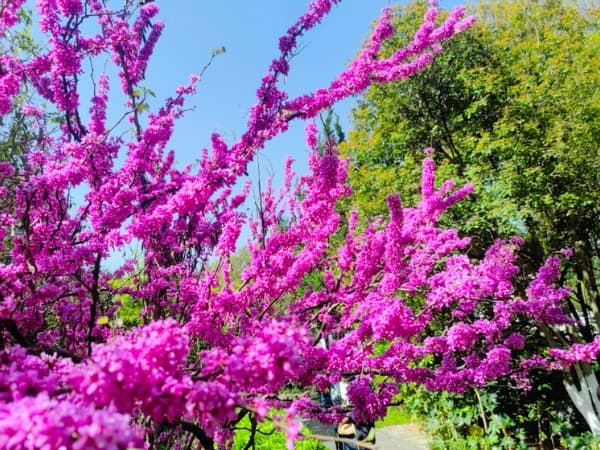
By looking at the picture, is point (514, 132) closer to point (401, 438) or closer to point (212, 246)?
point (212, 246)

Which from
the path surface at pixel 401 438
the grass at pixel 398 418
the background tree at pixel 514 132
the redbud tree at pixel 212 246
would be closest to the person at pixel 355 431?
the redbud tree at pixel 212 246

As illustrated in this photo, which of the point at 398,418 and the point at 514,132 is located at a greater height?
the point at 514,132

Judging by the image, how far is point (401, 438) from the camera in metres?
10.1

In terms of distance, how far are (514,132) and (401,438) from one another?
7279 mm

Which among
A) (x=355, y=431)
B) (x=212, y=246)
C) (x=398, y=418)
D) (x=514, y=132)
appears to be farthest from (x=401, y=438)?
(x=212, y=246)

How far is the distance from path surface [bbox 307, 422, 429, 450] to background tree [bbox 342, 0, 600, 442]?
3.44 m

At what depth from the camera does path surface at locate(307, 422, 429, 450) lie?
9305 mm

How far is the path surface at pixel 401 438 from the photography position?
30.5 ft

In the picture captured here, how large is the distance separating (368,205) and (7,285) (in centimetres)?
809

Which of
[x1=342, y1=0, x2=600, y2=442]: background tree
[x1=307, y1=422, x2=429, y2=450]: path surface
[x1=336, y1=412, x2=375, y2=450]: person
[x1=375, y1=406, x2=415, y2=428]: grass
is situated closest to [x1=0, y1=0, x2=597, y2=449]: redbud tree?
[x1=336, y1=412, x2=375, y2=450]: person

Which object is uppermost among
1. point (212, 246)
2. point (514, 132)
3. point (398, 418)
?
point (514, 132)

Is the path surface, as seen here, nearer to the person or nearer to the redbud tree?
the person

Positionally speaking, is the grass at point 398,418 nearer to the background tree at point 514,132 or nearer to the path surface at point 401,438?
the path surface at point 401,438

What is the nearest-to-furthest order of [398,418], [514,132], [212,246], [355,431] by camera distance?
[212,246], [355,431], [514,132], [398,418]
